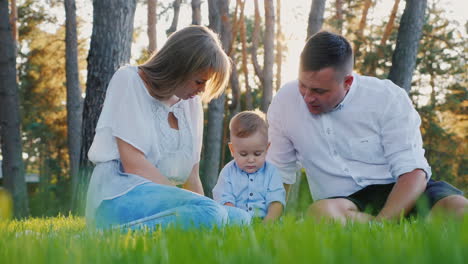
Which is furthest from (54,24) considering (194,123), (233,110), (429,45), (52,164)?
(194,123)

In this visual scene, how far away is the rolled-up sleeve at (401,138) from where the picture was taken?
4508 millimetres

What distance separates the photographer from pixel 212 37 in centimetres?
454

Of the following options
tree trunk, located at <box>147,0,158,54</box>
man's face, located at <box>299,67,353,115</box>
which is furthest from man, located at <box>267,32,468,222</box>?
tree trunk, located at <box>147,0,158,54</box>

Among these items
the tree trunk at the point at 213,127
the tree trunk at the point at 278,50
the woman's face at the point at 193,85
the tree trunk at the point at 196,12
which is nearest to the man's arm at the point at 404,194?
the woman's face at the point at 193,85

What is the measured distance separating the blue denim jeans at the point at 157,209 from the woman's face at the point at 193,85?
807 mm

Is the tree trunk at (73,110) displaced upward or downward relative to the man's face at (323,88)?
downward

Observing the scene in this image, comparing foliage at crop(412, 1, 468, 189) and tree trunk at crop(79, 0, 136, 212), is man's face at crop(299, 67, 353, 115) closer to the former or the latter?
tree trunk at crop(79, 0, 136, 212)

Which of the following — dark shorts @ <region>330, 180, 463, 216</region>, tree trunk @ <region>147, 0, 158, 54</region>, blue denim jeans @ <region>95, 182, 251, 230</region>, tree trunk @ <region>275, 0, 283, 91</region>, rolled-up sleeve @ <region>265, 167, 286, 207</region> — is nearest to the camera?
blue denim jeans @ <region>95, 182, 251, 230</region>

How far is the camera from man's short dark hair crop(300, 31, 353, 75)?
4.57 metres

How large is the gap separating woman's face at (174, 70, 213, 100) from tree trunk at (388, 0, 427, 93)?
300 inches

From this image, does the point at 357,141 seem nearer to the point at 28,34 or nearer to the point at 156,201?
the point at 156,201

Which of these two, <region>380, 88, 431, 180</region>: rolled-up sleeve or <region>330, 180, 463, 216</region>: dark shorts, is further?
<region>330, 180, 463, 216</region>: dark shorts

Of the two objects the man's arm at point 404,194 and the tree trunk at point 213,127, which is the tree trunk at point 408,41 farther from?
the man's arm at point 404,194

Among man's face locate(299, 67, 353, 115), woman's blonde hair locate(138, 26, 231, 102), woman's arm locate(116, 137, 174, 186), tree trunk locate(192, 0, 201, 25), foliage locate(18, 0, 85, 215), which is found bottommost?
foliage locate(18, 0, 85, 215)
